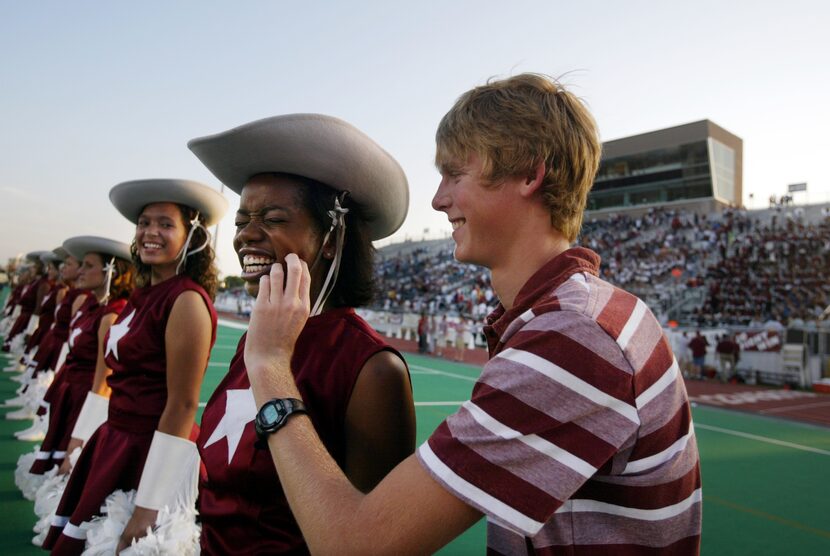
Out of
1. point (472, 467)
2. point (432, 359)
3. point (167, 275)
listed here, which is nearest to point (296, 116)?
point (472, 467)

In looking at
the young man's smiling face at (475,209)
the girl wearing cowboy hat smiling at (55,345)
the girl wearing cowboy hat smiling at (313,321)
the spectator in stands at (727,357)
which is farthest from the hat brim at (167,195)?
the spectator in stands at (727,357)

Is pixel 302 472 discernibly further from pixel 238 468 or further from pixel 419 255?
pixel 419 255

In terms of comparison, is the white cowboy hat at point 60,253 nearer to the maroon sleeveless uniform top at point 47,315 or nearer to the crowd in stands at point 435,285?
the maroon sleeveless uniform top at point 47,315

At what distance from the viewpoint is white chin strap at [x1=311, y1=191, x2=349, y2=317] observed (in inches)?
68.5

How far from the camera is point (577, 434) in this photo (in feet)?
3.04

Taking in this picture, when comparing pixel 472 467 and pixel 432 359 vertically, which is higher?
pixel 472 467

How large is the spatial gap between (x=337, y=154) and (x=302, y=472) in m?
1.00

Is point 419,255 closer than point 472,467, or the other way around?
→ point 472,467

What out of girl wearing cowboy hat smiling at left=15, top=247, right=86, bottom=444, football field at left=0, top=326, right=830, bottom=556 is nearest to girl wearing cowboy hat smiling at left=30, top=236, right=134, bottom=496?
football field at left=0, top=326, right=830, bottom=556

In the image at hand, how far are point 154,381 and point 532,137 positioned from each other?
2229 millimetres

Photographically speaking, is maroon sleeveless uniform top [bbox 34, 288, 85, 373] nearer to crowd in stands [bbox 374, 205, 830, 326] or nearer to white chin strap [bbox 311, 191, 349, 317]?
white chin strap [bbox 311, 191, 349, 317]

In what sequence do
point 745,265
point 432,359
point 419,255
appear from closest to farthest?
point 432,359
point 745,265
point 419,255

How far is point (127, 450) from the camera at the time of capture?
2.60 m

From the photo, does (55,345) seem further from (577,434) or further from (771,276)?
(771,276)
